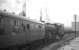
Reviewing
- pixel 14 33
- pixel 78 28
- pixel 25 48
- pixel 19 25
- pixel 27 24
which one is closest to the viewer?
pixel 14 33

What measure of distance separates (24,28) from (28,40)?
183 cm

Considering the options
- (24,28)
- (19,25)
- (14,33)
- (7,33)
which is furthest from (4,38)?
(24,28)

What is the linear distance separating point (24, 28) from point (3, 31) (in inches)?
138

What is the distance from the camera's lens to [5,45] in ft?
34.2

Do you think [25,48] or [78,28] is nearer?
[25,48]

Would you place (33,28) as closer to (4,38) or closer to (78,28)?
(4,38)

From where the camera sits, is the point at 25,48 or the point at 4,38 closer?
the point at 4,38

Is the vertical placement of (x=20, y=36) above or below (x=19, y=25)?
below

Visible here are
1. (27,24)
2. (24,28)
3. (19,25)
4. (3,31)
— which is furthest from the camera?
(27,24)

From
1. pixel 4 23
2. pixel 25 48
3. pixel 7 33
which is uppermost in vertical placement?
pixel 4 23

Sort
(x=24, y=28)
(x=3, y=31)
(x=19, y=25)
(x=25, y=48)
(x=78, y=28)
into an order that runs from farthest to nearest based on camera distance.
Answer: (x=78, y=28) < (x=25, y=48) < (x=24, y=28) < (x=19, y=25) < (x=3, y=31)

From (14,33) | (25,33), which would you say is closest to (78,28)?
(25,33)

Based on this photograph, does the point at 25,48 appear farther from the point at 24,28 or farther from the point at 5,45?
the point at 5,45

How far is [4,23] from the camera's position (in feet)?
33.6
